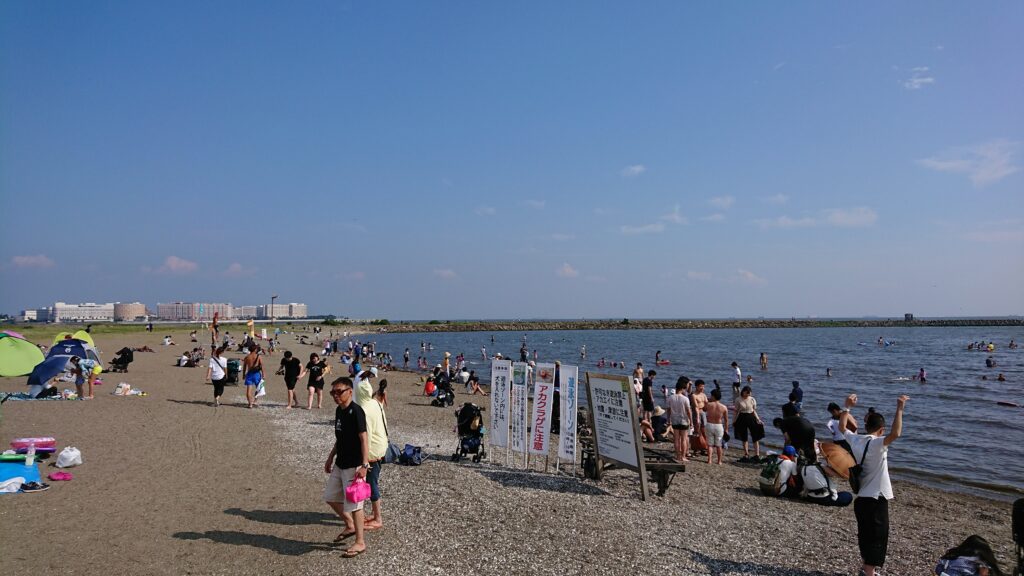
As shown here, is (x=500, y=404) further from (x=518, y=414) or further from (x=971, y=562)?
(x=971, y=562)

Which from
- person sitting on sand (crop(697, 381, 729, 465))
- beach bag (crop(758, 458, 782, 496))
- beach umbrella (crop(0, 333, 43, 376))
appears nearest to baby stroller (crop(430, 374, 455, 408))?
person sitting on sand (crop(697, 381, 729, 465))

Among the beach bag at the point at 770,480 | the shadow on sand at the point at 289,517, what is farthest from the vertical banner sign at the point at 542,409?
the shadow on sand at the point at 289,517

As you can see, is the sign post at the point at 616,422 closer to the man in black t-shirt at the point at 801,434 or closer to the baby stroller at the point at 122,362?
the man in black t-shirt at the point at 801,434

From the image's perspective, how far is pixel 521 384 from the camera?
11.1 meters

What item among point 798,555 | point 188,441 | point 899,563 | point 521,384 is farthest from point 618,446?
point 188,441

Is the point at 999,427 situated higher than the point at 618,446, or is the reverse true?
the point at 618,446

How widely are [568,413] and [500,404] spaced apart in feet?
5.25

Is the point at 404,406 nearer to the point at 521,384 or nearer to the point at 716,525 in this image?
the point at 521,384

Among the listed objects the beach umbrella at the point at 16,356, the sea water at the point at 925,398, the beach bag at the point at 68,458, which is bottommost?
the sea water at the point at 925,398

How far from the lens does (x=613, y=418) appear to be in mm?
9656

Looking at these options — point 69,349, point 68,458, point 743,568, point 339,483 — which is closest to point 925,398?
point 743,568

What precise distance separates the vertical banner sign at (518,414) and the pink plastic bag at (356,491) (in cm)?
495

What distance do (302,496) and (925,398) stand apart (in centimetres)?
2756

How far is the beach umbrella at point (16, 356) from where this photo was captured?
1466 centimetres
